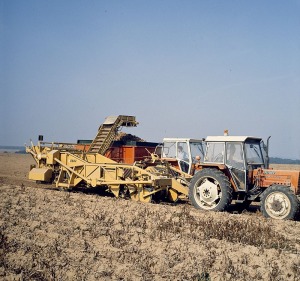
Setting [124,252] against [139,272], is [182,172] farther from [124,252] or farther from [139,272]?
[139,272]

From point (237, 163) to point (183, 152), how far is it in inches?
95.8

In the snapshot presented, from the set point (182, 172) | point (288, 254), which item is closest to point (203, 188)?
point (182, 172)

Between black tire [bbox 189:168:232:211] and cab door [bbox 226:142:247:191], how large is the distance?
363mm

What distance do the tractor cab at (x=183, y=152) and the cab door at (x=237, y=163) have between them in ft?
5.72

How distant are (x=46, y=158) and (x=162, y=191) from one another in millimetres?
4358

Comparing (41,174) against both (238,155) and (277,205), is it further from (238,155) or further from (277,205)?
(277,205)

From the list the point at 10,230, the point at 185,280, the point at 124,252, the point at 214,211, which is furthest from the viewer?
the point at 214,211

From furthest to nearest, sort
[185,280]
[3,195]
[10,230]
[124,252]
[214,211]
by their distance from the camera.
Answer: [3,195] → [214,211] → [10,230] → [124,252] → [185,280]

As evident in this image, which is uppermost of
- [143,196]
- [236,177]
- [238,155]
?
[238,155]

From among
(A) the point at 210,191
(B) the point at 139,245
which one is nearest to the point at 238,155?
(A) the point at 210,191

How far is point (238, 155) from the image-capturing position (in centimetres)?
895

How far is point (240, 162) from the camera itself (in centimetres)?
887

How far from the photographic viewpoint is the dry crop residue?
4.46m

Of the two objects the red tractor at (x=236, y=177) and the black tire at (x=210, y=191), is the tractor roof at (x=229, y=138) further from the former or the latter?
the black tire at (x=210, y=191)
